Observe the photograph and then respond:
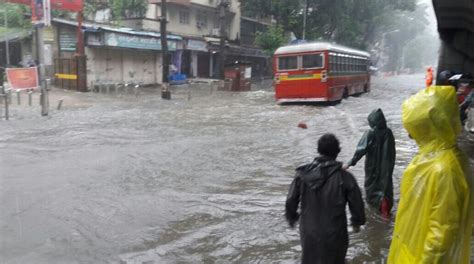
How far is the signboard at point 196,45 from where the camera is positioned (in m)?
36.3

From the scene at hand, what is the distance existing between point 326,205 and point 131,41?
26.6 m

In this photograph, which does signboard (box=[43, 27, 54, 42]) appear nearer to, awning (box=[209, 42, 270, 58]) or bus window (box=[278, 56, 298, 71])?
awning (box=[209, 42, 270, 58])

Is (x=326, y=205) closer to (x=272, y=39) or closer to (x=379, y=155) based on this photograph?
(x=379, y=155)

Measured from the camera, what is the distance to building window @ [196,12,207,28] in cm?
3894

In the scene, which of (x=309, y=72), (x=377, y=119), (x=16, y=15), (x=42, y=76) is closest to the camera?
(x=377, y=119)

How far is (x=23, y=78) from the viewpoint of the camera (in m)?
17.5

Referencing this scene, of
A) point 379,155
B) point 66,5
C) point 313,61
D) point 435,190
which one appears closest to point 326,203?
point 435,190

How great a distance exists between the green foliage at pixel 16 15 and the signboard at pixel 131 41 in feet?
26.1

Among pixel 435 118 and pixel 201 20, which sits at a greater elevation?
pixel 201 20

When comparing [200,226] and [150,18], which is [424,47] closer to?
[150,18]

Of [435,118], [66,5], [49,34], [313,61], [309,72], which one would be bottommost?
[435,118]

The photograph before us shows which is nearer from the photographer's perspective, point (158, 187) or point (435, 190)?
point (435, 190)

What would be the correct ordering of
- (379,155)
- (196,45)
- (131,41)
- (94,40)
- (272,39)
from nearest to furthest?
(379,155) → (94,40) → (131,41) → (272,39) → (196,45)

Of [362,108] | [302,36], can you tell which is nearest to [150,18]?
[302,36]
